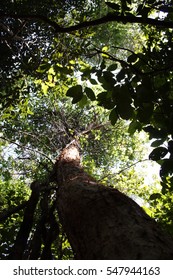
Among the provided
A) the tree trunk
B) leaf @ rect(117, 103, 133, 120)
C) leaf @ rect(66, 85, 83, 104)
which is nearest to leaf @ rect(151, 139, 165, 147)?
leaf @ rect(117, 103, 133, 120)

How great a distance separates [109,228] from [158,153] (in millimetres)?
681

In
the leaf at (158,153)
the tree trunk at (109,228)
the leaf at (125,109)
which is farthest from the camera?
the leaf at (158,153)

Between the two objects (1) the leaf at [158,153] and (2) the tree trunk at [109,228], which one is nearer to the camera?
(2) the tree trunk at [109,228]

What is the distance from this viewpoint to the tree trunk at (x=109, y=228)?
1.36m

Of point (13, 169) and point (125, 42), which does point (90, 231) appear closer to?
point (13, 169)

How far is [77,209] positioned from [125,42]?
13761 mm

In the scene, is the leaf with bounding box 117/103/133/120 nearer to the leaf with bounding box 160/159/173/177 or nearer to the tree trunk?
the leaf with bounding box 160/159/173/177

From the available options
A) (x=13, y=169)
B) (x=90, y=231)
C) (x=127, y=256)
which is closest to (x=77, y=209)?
(x=90, y=231)

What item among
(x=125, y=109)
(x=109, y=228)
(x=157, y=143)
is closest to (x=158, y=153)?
(x=157, y=143)

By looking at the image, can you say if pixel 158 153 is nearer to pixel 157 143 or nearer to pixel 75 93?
pixel 157 143

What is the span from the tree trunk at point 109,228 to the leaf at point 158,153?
0.37 meters

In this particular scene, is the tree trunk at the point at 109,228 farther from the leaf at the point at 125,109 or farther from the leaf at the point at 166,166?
the leaf at the point at 125,109

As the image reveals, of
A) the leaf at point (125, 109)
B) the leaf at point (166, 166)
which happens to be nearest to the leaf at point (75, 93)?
the leaf at point (125, 109)

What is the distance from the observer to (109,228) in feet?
5.43
